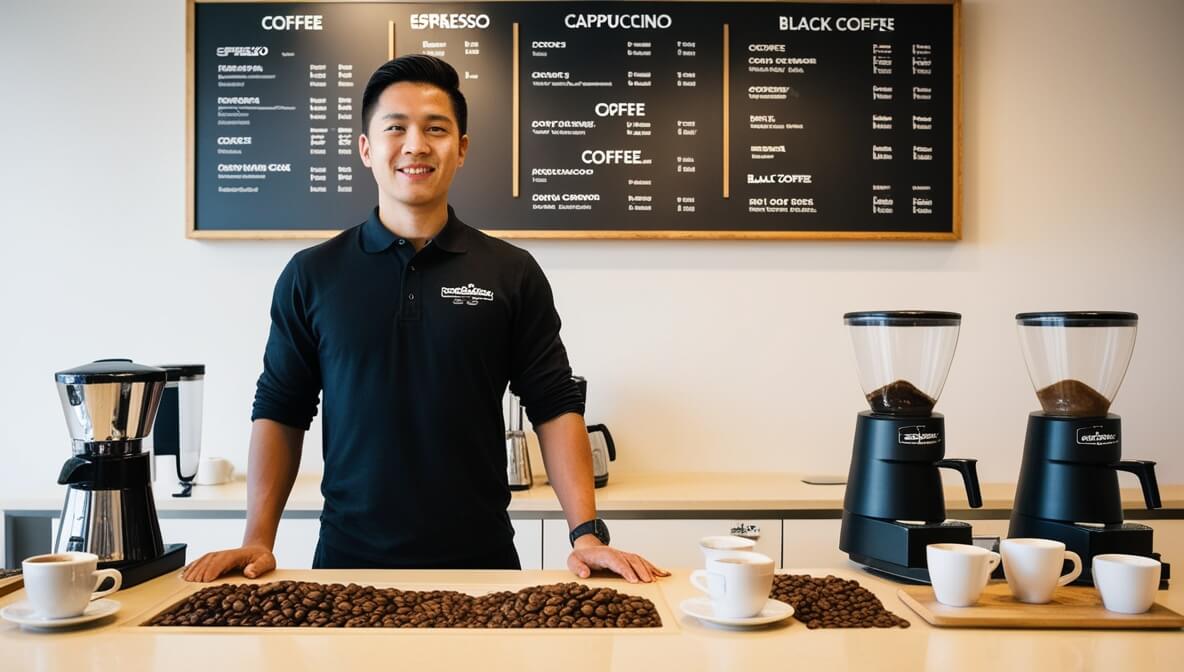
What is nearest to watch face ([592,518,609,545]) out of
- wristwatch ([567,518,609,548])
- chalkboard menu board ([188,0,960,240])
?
wristwatch ([567,518,609,548])

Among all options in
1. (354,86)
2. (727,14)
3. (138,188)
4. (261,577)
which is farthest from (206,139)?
(261,577)

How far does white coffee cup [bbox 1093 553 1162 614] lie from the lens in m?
1.33

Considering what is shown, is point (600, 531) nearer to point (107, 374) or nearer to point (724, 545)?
point (724, 545)

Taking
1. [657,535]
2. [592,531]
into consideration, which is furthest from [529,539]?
[592,531]

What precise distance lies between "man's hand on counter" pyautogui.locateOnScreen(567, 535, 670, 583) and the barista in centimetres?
16

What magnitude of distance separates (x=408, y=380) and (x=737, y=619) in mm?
849

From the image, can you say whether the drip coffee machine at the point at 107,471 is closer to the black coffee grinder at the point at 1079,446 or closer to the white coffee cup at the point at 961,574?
the white coffee cup at the point at 961,574

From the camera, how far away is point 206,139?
3021 mm

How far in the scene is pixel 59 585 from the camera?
1261 mm

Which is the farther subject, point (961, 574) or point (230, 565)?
point (230, 565)

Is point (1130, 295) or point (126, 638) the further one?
point (1130, 295)

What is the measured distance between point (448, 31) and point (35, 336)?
1642 mm

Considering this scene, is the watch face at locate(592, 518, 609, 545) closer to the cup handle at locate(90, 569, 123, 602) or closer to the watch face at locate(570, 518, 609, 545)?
the watch face at locate(570, 518, 609, 545)

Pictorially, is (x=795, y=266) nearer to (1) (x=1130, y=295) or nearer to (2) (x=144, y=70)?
(1) (x=1130, y=295)
